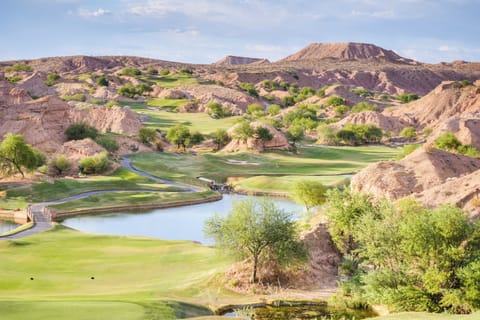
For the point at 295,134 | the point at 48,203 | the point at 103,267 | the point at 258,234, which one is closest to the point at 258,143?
the point at 295,134

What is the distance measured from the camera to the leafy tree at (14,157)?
7544 cm

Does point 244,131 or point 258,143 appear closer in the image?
point 244,131

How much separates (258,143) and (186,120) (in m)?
41.2

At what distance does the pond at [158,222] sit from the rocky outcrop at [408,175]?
10.0 m

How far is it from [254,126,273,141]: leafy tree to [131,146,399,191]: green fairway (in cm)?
335

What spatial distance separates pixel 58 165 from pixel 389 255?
6062cm

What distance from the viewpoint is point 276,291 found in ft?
123

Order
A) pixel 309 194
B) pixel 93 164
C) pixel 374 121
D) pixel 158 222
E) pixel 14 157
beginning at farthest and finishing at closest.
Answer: pixel 374 121
pixel 93 164
pixel 14 157
pixel 158 222
pixel 309 194

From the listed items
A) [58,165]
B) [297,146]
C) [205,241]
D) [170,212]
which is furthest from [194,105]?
[205,241]

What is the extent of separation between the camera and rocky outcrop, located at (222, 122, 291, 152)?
115 meters

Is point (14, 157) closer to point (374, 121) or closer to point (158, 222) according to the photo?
point (158, 222)

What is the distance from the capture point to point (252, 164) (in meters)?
105

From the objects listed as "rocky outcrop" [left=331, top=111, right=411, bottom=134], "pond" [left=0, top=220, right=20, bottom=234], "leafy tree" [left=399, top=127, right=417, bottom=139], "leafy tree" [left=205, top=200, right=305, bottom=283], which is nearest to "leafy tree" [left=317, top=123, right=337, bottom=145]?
"rocky outcrop" [left=331, top=111, right=411, bottom=134]

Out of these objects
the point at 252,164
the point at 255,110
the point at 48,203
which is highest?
the point at 255,110
